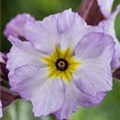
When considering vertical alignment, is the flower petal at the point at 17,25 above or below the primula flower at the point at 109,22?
above

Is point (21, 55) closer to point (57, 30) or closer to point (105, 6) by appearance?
point (57, 30)

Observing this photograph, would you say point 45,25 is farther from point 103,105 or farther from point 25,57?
point 103,105

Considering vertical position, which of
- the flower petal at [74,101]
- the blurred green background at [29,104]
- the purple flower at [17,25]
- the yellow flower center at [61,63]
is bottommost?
the blurred green background at [29,104]

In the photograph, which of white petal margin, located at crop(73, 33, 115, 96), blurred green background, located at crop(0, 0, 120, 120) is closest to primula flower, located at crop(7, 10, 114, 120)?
white petal margin, located at crop(73, 33, 115, 96)

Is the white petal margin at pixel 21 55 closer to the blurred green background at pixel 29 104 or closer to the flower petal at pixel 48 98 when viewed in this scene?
the flower petal at pixel 48 98

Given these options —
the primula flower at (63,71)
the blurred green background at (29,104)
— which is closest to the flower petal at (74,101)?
the primula flower at (63,71)

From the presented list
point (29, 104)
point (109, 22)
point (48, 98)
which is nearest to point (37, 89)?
point (48, 98)

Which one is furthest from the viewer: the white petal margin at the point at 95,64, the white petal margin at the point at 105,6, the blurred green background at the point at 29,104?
the blurred green background at the point at 29,104
